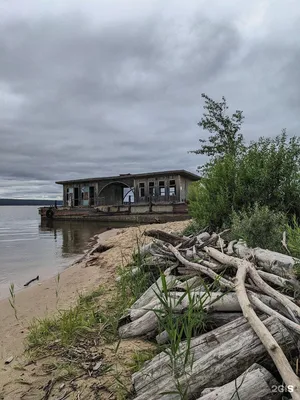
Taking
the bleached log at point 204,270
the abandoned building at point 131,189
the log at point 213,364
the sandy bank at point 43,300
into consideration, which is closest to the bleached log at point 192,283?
the bleached log at point 204,270

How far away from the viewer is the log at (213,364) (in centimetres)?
213

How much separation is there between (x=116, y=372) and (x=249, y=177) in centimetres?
669

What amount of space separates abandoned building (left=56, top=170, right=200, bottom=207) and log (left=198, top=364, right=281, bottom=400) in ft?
97.7

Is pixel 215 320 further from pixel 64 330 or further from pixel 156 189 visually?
pixel 156 189

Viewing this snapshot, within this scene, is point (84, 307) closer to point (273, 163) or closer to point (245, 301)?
point (245, 301)

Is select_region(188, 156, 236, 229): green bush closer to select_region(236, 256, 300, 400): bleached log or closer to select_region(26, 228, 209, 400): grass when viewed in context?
select_region(26, 228, 209, 400): grass

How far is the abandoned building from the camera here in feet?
108

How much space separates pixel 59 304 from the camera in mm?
5332

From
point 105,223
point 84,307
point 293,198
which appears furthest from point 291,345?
point 105,223

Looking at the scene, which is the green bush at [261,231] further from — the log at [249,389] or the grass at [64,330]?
the log at [249,389]

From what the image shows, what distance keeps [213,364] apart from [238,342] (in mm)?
243

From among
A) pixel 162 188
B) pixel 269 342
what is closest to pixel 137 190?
pixel 162 188

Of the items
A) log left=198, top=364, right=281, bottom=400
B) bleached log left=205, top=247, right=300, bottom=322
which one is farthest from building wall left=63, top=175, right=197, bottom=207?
log left=198, top=364, right=281, bottom=400

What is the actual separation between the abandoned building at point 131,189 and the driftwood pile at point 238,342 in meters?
28.4
